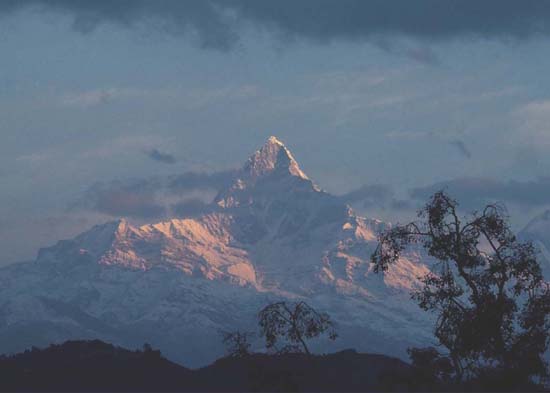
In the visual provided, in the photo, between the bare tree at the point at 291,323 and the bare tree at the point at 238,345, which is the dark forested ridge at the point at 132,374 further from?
the bare tree at the point at 291,323

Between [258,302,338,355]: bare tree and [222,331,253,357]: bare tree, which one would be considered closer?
[258,302,338,355]: bare tree

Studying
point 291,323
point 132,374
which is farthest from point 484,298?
point 132,374

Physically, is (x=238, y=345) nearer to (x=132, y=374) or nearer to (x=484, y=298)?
(x=484, y=298)

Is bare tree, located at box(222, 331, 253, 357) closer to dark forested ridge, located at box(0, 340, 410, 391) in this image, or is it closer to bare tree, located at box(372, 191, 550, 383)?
bare tree, located at box(372, 191, 550, 383)

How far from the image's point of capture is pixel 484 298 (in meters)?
66.3

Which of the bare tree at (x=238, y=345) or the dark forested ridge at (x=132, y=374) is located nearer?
the bare tree at (x=238, y=345)

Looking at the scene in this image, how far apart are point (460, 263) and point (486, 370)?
596 centimetres

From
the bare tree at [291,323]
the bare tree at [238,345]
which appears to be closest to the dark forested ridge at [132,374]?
the bare tree at [238,345]

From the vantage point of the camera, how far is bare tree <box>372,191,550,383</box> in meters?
66.1

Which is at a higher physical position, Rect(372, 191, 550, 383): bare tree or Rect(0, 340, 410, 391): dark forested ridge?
Rect(0, 340, 410, 391): dark forested ridge

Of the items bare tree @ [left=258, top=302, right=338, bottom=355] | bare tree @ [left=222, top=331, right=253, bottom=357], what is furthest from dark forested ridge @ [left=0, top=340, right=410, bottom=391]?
bare tree @ [left=258, top=302, right=338, bottom=355]

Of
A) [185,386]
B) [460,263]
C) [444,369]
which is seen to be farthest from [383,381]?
[185,386]

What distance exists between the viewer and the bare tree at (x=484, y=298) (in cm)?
6606

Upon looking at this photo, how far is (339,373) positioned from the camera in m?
184
